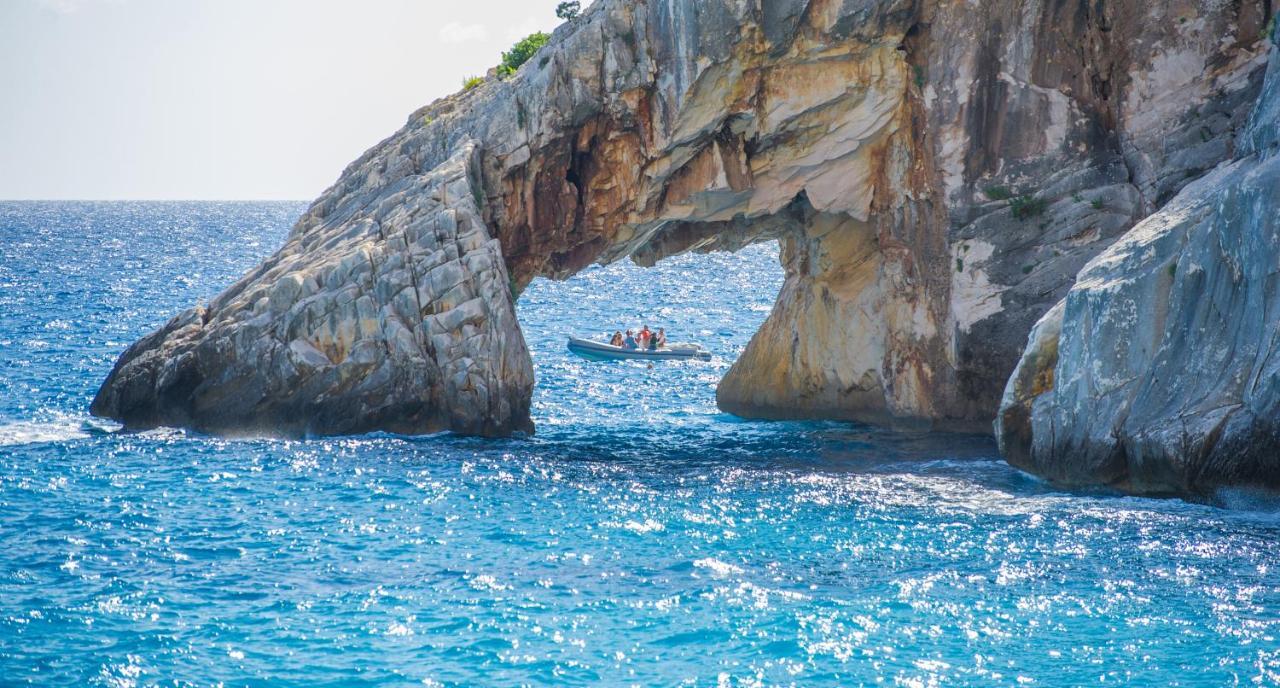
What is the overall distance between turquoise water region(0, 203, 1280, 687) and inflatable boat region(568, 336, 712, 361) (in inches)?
576

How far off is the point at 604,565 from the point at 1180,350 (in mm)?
11995

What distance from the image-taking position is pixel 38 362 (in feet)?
146

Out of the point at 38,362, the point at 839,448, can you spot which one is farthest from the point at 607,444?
the point at 38,362

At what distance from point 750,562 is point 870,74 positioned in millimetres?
16291

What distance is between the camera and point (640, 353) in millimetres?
49906

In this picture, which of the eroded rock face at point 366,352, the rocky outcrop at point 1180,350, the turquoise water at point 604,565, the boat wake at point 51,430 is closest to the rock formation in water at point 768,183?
the eroded rock face at point 366,352

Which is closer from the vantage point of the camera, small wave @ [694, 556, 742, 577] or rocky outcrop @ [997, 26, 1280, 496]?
small wave @ [694, 556, 742, 577]

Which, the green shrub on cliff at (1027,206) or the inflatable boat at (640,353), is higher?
the green shrub on cliff at (1027,206)

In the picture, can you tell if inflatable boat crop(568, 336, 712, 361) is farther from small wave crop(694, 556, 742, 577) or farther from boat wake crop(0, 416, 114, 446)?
small wave crop(694, 556, 742, 577)

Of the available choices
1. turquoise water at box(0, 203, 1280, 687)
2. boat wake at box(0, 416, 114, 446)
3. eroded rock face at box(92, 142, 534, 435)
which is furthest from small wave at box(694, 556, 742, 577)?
boat wake at box(0, 416, 114, 446)

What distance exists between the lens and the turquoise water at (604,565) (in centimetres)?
1703

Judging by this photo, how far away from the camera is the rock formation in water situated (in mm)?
30422

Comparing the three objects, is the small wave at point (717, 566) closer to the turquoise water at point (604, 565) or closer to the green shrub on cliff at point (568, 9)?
the turquoise water at point (604, 565)

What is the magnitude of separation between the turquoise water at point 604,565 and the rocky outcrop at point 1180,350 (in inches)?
37.3
